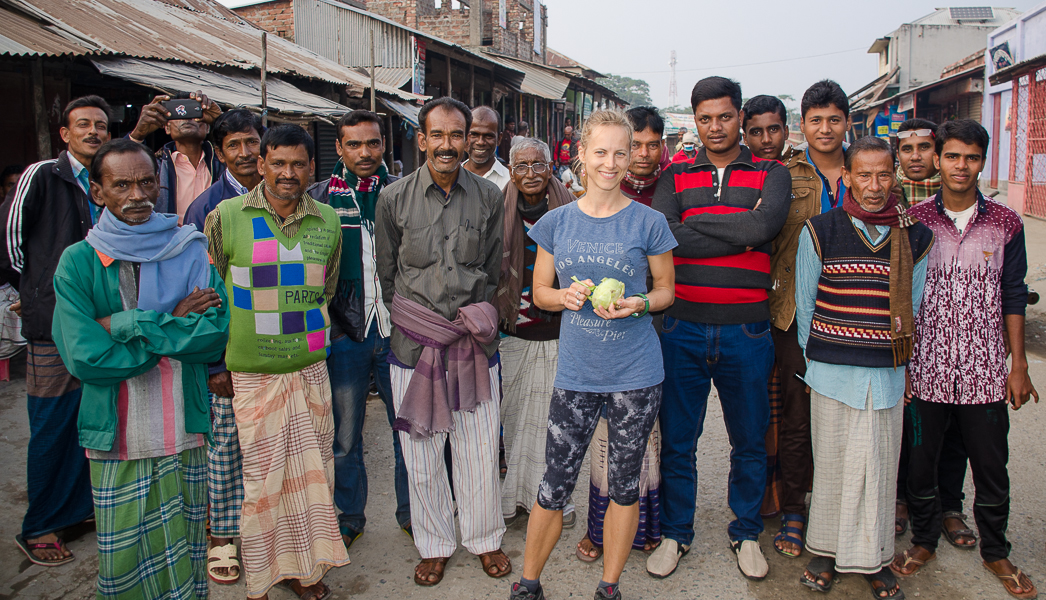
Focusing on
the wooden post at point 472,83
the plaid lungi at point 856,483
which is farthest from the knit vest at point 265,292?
the wooden post at point 472,83

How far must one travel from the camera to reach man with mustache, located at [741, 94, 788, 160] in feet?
11.3

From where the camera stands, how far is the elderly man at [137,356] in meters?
2.25

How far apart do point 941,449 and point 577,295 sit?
2.04 metres

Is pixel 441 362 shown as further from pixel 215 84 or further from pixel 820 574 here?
pixel 215 84

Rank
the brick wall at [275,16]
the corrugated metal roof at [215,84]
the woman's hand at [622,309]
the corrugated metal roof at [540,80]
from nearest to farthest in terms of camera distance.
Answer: the woman's hand at [622,309] → the corrugated metal roof at [215,84] → the brick wall at [275,16] → the corrugated metal roof at [540,80]

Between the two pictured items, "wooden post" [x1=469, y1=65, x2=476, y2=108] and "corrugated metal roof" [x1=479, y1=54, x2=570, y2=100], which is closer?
"wooden post" [x1=469, y1=65, x2=476, y2=108]

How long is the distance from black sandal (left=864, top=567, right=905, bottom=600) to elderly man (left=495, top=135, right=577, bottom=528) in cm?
140

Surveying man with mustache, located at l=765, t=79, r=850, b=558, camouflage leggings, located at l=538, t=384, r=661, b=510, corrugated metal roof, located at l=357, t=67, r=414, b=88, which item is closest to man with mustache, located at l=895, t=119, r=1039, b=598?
man with mustache, located at l=765, t=79, r=850, b=558

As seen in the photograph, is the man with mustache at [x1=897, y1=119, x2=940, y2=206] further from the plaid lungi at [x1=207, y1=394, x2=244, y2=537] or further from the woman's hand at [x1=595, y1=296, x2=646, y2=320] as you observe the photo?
the plaid lungi at [x1=207, y1=394, x2=244, y2=537]

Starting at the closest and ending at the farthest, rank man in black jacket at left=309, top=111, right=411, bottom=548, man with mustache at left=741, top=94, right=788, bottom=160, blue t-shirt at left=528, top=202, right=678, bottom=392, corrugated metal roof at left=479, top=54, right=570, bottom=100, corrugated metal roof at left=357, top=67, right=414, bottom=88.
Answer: blue t-shirt at left=528, top=202, right=678, bottom=392, man in black jacket at left=309, top=111, right=411, bottom=548, man with mustache at left=741, top=94, right=788, bottom=160, corrugated metal roof at left=357, top=67, right=414, bottom=88, corrugated metal roof at left=479, top=54, right=570, bottom=100

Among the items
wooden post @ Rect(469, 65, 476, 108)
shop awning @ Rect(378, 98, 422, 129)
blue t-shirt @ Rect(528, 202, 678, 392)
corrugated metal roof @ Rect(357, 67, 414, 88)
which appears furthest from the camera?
wooden post @ Rect(469, 65, 476, 108)

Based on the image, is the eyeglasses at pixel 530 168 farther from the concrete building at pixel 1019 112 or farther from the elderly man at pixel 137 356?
the concrete building at pixel 1019 112

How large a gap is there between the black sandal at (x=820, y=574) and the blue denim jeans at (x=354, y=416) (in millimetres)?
1863

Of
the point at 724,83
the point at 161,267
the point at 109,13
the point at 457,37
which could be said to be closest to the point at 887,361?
the point at 724,83
